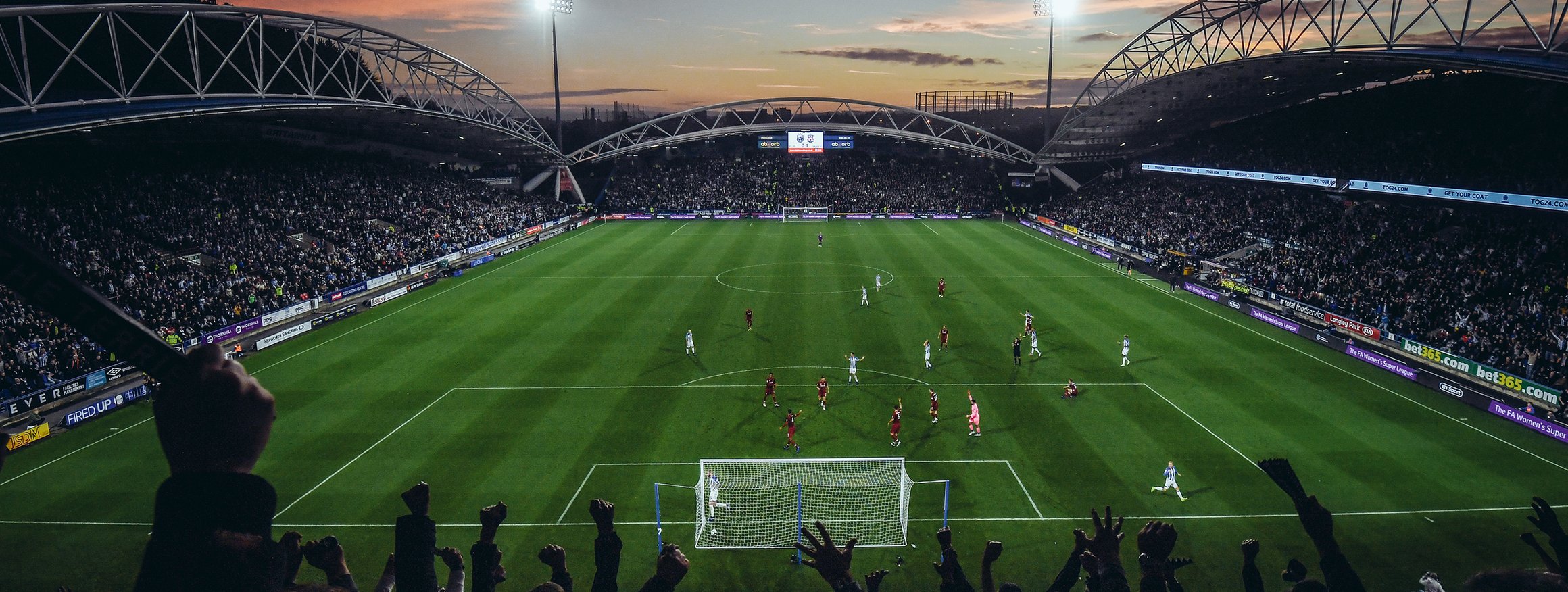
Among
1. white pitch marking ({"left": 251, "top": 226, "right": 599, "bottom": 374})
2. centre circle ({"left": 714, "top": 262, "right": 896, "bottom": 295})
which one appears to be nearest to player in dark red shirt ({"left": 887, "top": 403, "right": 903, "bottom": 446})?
centre circle ({"left": 714, "top": 262, "right": 896, "bottom": 295})

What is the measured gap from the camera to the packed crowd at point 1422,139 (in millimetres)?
36781

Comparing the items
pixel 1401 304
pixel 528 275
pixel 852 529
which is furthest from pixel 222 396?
pixel 528 275

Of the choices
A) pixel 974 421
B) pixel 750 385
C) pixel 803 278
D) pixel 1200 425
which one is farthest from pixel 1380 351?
pixel 803 278

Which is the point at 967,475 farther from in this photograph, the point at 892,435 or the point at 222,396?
the point at 222,396

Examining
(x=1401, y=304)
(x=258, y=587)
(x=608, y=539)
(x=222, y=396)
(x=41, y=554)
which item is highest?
(x=222, y=396)

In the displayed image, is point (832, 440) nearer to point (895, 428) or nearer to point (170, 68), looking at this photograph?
point (895, 428)

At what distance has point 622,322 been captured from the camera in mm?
35281

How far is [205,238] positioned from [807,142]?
6018cm

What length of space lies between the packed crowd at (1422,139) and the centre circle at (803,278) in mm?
27455

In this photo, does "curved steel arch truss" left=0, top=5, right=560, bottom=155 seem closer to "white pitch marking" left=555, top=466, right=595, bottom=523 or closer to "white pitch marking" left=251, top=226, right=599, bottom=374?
"white pitch marking" left=251, top=226, right=599, bottom=374

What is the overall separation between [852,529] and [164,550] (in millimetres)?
15849

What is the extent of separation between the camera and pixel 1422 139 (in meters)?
43.5

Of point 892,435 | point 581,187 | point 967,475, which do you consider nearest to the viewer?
point 967,475

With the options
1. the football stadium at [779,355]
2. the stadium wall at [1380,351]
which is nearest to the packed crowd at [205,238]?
the football stadium at [779,355]
